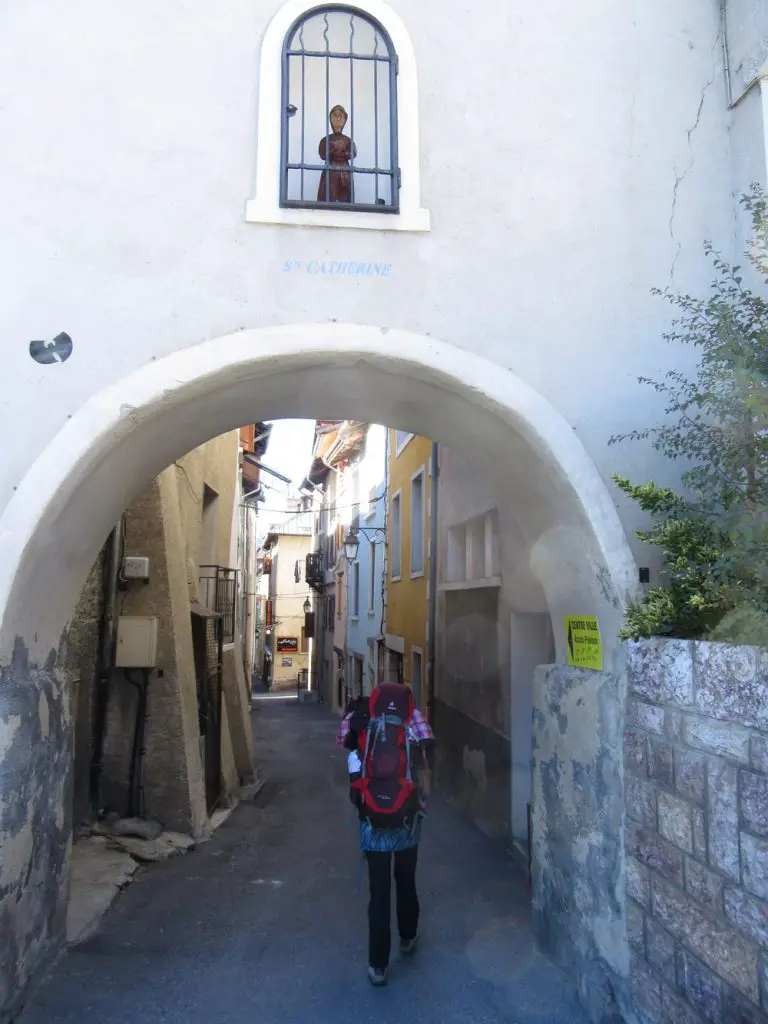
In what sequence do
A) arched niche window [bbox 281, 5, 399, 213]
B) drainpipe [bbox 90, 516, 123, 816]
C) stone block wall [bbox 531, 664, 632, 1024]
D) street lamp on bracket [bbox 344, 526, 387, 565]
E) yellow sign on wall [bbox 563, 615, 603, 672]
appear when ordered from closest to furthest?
stone block wall [bbox 531, 664, 632, 1024], yellow sign on wall [bbox 563, 615, 603, 672], arched niche window [bbox 281, 5, 399, 213], drainpipe [bbox 90, 516, 123, 816], street lamp on bracket [bbox 344, 526, 387, 565]

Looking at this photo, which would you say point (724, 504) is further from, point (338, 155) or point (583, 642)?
point (338, 155)

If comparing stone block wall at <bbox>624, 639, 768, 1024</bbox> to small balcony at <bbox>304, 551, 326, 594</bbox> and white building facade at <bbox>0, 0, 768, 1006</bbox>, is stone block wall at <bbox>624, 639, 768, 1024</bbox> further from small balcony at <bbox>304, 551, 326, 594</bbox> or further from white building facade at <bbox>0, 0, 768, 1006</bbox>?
small balcony at <bbox>304, 551, 326, 594</bbox>

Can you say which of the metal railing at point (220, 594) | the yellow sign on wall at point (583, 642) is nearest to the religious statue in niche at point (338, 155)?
the yellow sign on wall at point (583, 642)

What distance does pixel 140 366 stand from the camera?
4.23 metres

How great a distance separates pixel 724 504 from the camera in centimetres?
359

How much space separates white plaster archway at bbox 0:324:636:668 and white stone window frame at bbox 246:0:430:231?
Answer: 2.02 ft

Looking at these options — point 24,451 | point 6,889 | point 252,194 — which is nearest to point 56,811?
point 6,889

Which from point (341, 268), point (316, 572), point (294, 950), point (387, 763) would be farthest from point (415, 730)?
point (316, 572)

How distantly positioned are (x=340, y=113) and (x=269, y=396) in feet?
5.66

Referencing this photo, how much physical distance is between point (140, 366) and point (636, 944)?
3619 millimetres

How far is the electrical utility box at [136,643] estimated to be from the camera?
293 inches

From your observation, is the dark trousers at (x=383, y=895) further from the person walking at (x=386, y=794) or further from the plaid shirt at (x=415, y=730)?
the plaid shirt at (x=415, y=730)

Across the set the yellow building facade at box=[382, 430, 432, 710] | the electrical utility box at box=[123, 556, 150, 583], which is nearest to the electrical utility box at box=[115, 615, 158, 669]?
the electrical utility box at box=[123, 556, 150, 583]

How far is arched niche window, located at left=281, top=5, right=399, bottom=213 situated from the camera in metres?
4.64
